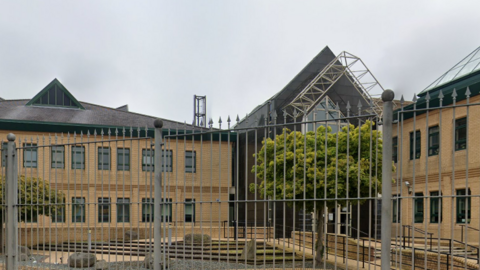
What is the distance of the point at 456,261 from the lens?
1259 centimetres

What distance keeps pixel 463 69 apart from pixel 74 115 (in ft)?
66.1

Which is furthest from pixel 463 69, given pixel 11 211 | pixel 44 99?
pixel 44 99

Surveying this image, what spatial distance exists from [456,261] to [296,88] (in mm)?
14072

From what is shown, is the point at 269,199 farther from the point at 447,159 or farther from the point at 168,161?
the point at 447,159

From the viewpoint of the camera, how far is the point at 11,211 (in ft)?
23.5

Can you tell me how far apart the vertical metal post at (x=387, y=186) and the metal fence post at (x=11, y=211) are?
5344 millimetres

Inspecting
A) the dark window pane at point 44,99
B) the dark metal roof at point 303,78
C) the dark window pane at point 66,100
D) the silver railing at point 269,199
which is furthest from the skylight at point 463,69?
the dark window pane at point 44,99

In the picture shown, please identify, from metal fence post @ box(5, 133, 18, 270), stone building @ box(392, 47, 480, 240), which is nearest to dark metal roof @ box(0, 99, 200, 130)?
stone building @ box(392, 47, 480, 240)

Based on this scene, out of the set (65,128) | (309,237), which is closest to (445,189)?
(309,237)

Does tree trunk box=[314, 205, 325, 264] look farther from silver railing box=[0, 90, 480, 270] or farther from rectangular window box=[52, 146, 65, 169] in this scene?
rectangular window box=[52, 146, 65, 169]

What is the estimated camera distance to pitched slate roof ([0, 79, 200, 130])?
1009 inches

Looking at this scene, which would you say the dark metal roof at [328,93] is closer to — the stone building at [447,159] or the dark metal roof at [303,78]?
the dark metal roof at [303,78]

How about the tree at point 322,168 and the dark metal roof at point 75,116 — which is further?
the dark metal roof at point 75,116

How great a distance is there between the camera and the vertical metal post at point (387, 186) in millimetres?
4484
